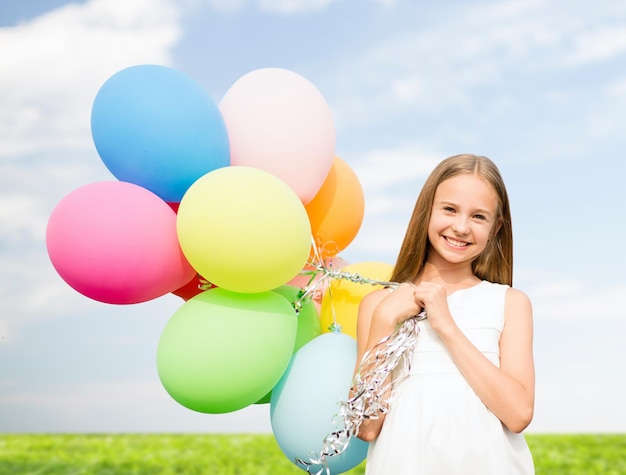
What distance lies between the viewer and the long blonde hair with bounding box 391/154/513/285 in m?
2.38

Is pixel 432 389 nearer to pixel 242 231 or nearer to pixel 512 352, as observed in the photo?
pixel 512 352

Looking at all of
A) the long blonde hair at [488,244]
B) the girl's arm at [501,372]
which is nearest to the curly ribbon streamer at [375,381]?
the girl's arm at [501,372]

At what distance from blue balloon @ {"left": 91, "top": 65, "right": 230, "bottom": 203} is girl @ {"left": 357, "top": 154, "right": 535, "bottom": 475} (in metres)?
0.80

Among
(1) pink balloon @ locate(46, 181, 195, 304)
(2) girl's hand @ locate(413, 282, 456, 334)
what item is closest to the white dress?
(2) girl's hand @ locate(413, 282, 456, 334)

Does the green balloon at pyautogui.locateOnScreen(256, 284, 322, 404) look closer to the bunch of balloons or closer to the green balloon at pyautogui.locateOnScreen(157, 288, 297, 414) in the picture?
the bunch of balloons

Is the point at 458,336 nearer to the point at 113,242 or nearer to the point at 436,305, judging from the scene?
the point at 436,305

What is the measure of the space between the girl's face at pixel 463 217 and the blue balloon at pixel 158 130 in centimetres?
83

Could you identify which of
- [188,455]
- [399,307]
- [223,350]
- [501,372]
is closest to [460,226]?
[399,307]

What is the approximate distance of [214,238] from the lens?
2211 millimetres

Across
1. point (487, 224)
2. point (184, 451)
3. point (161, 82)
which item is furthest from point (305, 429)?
point (184, 451)

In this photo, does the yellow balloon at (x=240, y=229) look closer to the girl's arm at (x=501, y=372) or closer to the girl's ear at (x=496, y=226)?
the girl's arm at (x=501, y=372)

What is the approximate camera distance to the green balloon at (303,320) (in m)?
2.65

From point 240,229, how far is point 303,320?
0.64 metres

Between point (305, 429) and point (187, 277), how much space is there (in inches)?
27.4
